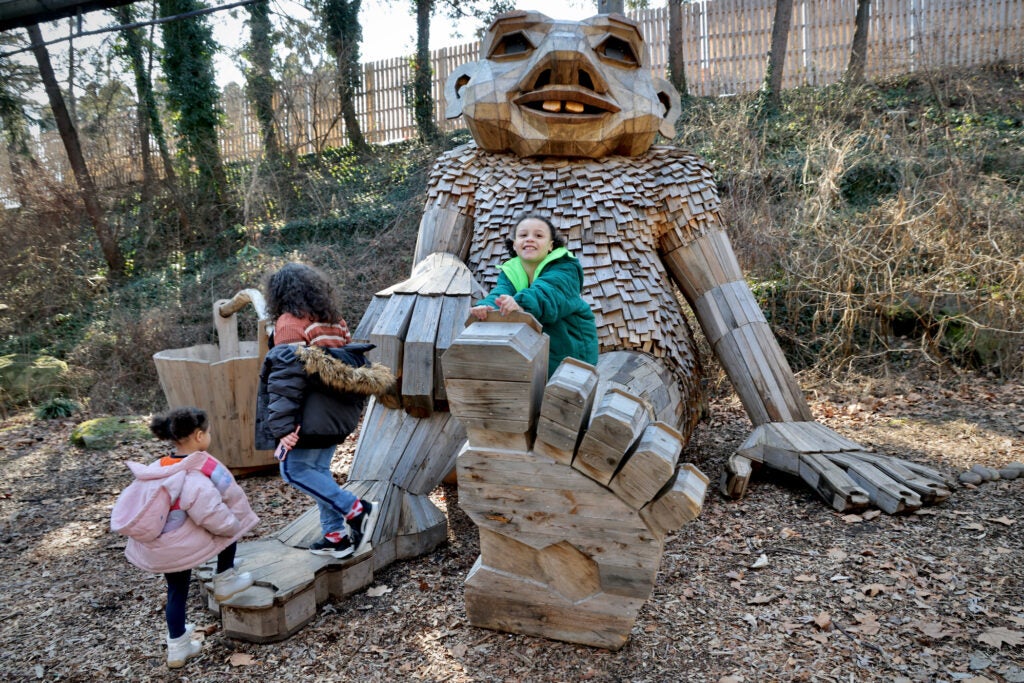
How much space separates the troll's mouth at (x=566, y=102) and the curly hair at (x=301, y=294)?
1143mm

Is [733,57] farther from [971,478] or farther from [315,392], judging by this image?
[315,392]

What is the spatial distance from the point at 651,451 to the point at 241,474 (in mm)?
2537

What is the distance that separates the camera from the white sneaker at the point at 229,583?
1.94 m

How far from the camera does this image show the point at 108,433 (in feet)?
13.9

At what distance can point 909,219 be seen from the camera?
4.76 metres

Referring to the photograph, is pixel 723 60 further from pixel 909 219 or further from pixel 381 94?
pixel 909 219

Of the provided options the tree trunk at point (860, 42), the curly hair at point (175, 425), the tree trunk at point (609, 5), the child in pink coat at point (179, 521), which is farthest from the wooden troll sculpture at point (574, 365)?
the tree trunk at point (860, 42)

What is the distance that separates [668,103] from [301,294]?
188 cm

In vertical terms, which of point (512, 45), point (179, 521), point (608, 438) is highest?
point (512, 45)

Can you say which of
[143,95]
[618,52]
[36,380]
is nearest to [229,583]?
[618,52]

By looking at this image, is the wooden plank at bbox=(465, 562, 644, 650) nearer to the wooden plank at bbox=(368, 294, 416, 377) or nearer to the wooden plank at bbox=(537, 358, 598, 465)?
the wooden plank at bbox=(537, 358, 598, 465)

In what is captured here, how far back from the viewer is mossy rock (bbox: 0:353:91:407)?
5.98 metres

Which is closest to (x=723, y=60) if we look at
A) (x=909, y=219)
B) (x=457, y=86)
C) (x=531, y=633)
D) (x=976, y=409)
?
(x=909, y=219)

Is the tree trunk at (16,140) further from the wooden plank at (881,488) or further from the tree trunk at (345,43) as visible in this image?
the wooden plank at (881,488)
